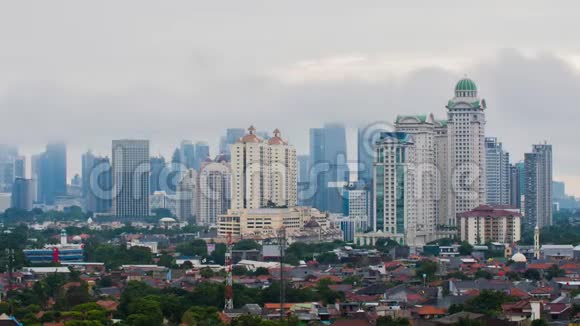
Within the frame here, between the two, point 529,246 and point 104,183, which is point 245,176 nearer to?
point 529,246

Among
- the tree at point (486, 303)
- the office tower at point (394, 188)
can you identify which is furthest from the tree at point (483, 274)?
the office tower at point (394, 188)

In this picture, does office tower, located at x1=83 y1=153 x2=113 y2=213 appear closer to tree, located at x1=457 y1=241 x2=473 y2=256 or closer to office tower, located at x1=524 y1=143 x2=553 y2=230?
office tower, located at x1=524 y1=143 x2=553 y2=230

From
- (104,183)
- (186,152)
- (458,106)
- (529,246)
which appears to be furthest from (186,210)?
(529,246)

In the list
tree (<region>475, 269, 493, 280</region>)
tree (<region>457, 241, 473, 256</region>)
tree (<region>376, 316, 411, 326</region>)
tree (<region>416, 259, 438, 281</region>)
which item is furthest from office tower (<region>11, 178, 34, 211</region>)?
tree (<region>376, 316, 411, 326</region>)

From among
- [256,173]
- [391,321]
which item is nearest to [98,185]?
[256,173]

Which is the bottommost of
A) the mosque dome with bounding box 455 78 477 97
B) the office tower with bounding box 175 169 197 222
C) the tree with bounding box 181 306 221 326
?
the tree with bounding box 181 306 221 326

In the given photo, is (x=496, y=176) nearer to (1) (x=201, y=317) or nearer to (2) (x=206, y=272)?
(2) (x=206, y=272)

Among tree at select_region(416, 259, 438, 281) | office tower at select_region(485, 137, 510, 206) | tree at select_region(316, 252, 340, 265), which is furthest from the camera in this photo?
office tower at select_region(485, 137, 510, 206)

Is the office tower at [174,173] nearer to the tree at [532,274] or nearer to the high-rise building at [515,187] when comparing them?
the high-rise building at [515,187]
